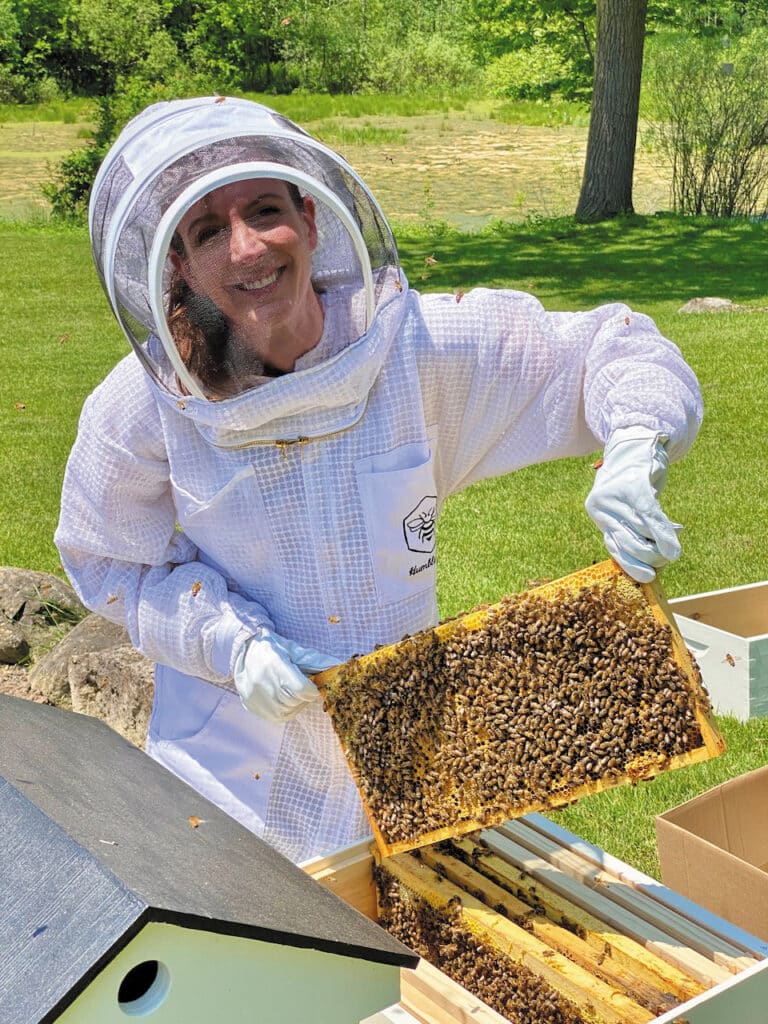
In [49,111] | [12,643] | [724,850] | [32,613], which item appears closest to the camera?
[724,850]

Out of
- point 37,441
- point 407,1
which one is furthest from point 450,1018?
point 407,1

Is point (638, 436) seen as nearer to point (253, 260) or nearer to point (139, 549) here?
point (253, 260)

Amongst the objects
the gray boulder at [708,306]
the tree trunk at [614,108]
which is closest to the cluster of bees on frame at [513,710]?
the gray boulder at [708,306]

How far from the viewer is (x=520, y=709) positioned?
2.12m

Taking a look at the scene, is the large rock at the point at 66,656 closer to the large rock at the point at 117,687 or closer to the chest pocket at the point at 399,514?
the large rock at the point at 117,687

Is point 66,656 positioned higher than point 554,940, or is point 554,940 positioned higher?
point 554,940

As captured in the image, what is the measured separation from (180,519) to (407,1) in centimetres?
4171

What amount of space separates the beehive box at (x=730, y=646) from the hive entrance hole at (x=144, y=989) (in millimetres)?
3046

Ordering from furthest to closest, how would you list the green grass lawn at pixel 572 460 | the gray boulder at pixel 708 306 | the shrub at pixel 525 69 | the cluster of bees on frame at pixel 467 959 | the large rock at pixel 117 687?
the shrub at pixel 525 69
the gray boulder at pixel 708 306
the green grass lawn at pixel 572 460
the large rock at pixel 117 687
the cluster of bees on frame at pixel 467 959

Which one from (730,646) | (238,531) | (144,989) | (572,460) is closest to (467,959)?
(144,989)

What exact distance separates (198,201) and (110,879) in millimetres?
1254

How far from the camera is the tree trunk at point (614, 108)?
1523 centimetres

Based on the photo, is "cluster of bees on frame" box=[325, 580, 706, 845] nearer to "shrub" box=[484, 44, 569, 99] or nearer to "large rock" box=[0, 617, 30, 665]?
"large rock" box=[0, 617, 30, 665]

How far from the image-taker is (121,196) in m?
2.23
